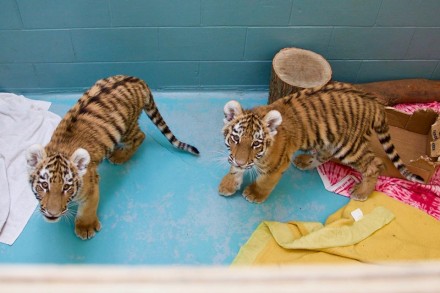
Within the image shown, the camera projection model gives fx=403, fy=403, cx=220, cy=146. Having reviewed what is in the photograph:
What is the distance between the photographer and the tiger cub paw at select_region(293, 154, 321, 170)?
3.28m

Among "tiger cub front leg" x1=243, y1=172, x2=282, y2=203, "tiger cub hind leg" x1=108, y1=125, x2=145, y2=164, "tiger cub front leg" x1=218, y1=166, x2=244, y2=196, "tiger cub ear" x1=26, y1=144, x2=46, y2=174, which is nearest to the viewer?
"tiger cub ear" x1=26, y1=144, x2=46, y2=174

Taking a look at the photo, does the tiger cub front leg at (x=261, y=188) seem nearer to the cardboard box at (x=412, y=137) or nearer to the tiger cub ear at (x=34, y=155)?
the cardboard box at (x=412, y=137)

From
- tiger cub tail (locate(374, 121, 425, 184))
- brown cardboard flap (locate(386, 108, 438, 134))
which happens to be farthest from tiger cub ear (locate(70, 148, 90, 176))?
Result: brown cardboard flap (locate(386, 108, 438, 134))

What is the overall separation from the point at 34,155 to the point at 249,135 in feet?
4.07

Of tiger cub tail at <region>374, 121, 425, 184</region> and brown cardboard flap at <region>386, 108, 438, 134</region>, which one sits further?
brown cardboard flap at <region>386, 108, 438, 134</region>

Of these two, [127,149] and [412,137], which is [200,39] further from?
[412,137]

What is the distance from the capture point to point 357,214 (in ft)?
9.66

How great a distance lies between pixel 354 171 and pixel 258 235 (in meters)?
1.04

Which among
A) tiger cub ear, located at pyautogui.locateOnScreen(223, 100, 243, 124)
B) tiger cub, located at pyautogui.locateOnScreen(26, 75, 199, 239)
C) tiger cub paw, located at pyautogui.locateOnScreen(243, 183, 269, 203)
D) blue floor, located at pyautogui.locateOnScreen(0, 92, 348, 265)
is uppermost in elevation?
tiger cub ear, located at pyautogui.locateOnScreen(223, 100, 243, 124)

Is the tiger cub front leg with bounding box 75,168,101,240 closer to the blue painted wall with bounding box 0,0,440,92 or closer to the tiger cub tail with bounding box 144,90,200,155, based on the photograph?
the tiger cub tail with bounding box 144,90,200,155

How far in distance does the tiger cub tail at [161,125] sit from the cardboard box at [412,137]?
1.53 meters

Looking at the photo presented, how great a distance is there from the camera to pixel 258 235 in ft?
9.32

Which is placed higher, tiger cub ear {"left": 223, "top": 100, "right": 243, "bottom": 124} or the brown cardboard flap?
tiger cub ear {"left": 223, "top": 100, "right": 243, "bottom": 124}

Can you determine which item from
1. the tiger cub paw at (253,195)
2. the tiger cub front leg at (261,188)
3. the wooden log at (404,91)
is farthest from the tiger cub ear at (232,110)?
the wooden log at (404,91)
